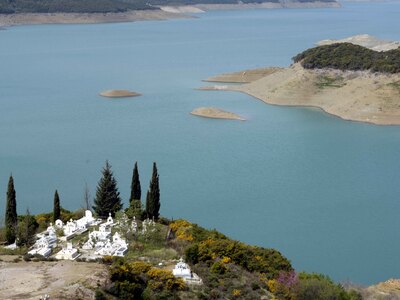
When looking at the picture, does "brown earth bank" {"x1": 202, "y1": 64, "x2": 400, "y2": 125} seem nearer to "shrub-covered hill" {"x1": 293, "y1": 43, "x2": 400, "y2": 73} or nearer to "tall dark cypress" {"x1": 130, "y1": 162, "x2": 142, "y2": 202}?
"shrub-covered hill" {"x1": 293, "y1": 43, "x2": 400, "y2": 73}

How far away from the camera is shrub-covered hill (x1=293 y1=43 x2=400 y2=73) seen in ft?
194

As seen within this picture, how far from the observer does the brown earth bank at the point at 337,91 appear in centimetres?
5453

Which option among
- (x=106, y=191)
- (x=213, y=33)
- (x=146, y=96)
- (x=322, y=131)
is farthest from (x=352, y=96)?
(x=213, y=33)

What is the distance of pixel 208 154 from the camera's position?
4281 centimetres

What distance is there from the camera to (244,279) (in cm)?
1950

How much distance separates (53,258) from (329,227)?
13803 millimetres

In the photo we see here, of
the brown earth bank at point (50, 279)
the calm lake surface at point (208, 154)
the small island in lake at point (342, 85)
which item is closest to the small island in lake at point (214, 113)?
the calm lake surface at point (208, 154)

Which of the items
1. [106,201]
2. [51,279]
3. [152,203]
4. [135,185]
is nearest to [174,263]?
[51,279]

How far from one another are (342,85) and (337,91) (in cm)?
118

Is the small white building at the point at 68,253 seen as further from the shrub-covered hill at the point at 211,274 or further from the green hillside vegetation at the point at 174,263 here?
the shrub-covered hill at the point at 211,274

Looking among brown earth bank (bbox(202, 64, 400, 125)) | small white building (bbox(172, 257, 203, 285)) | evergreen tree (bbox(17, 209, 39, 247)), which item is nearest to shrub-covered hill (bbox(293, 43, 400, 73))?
brown earth bank (bbox(202, 64, 400, 125))

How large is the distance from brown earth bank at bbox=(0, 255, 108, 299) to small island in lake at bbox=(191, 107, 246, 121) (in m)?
36.0

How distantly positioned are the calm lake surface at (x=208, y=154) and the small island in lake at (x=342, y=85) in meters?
1.75

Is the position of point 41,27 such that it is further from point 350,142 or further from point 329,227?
point 329,227
